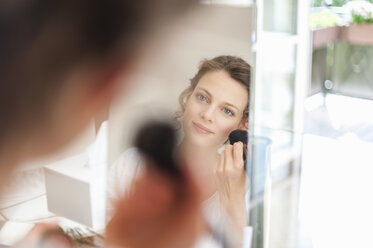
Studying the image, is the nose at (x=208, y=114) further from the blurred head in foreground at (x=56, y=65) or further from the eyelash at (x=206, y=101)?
the blurred head in foreground at (x=56, y=65)

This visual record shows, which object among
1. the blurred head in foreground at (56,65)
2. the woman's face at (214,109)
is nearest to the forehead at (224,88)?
the woman's face at (214,109)

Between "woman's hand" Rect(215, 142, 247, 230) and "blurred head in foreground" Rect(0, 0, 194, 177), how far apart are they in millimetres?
177

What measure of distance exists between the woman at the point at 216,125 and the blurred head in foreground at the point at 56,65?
0.07 meters

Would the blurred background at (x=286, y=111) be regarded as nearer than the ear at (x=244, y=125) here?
Yes

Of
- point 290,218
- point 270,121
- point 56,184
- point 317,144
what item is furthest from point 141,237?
point 317,144

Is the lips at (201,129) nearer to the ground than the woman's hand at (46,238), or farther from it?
farther from it

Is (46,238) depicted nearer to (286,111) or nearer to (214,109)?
(214,109)

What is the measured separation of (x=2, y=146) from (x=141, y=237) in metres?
0.14

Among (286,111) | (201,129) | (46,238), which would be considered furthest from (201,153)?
(286,111)

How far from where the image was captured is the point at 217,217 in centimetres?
44

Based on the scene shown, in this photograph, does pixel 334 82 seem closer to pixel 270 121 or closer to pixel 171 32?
pixel 270 121

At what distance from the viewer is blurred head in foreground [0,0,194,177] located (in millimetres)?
241

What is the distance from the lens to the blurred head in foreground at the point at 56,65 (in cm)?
24

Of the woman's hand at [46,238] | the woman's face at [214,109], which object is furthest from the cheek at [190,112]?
the woman's hand at [46,238]
